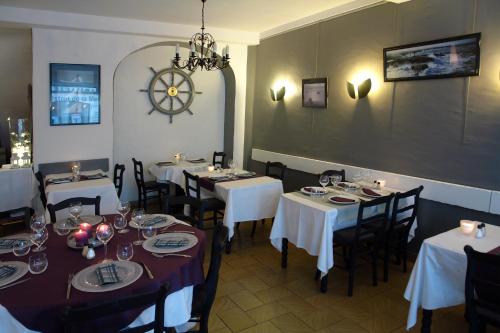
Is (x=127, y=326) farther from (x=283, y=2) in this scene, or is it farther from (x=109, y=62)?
(x=109, y=62)

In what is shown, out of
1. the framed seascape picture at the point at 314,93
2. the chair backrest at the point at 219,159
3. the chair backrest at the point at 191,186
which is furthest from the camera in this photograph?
the chair backrest at the point at 219,159

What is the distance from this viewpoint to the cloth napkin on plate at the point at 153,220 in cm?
262

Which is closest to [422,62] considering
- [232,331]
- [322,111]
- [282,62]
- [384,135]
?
[384,135]

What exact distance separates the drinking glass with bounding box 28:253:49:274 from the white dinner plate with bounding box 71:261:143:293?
195mm

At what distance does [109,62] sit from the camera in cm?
537

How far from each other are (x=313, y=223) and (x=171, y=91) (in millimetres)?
3901

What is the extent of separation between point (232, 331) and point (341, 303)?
1.00m

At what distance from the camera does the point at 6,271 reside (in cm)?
188

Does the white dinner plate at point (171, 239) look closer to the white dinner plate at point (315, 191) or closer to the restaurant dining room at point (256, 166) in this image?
the restaurant dining room at point (256, 166)

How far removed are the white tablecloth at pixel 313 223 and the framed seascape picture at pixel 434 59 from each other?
Result: 132cm

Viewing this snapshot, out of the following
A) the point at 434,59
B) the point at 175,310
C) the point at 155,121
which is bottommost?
the point at 175,310

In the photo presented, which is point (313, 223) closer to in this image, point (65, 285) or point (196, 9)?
point (65, 285)

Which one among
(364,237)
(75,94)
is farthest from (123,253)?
(75,94)

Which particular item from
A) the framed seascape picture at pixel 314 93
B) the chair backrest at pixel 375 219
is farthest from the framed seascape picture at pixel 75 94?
the chair backrest at pixel 375 219
